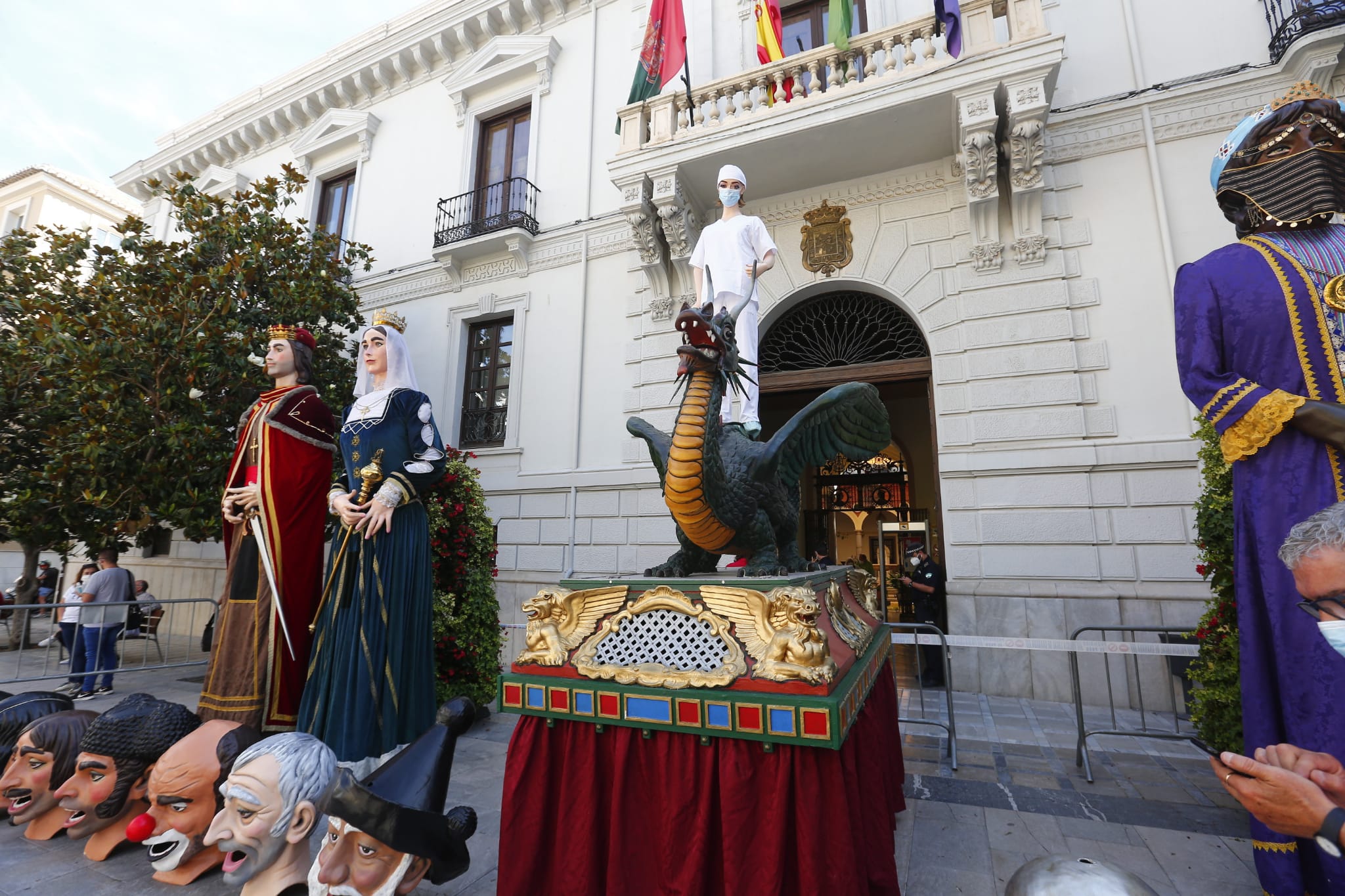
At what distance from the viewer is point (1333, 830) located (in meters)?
1.06

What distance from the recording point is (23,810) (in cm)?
247

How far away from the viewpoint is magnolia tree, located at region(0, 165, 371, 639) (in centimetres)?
645

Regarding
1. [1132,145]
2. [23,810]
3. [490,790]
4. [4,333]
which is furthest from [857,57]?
[4,333]

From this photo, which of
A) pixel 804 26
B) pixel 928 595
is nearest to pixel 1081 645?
pixel 928 595

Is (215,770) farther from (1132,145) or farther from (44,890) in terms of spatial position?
(1132,145)

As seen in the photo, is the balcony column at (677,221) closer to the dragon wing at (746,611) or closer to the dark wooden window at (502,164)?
the dark wooden window at (502,164)

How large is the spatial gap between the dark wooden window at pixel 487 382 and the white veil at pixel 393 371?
6.40 meters

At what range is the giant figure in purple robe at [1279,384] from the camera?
187 centimetres

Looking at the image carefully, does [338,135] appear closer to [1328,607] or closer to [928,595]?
[928,595]

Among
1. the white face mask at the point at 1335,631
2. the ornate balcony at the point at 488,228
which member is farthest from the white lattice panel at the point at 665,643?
the ornate balcony at the point at 488,228

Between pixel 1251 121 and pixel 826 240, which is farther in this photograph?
pixel 826 240

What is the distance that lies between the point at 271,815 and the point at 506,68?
11827mm

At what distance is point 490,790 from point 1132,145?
863 centimetres

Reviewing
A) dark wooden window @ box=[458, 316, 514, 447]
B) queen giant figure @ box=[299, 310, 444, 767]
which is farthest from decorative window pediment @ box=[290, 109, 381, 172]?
queen giant figure @ box=[299, 310, 444, 767]
